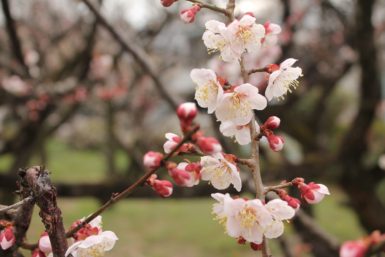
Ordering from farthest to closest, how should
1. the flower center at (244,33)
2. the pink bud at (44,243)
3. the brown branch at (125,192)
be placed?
1. the flower center at (244,33)
2. the pink bud at (44,243)
3. the brown branch at (125,192)

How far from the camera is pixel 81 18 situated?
5.84m

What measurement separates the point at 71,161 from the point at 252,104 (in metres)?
10.1

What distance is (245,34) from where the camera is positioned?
88cm

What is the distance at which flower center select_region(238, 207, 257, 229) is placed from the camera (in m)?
0.73

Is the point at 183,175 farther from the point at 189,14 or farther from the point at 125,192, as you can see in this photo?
the point at 189,14

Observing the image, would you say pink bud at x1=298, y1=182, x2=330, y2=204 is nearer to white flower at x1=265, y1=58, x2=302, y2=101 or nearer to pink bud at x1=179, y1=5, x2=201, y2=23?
white flower at x1=265, y1=58, x2=302, y2=101

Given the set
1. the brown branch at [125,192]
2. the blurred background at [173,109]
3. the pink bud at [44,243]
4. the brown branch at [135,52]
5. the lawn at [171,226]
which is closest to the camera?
the brown branch at [125,192]

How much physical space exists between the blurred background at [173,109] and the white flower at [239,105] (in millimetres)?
370

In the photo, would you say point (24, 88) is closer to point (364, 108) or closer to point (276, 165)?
point (276, 165)

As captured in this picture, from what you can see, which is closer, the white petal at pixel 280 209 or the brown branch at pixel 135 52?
the white petal at pixel 280 209

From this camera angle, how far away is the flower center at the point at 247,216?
0.73 m

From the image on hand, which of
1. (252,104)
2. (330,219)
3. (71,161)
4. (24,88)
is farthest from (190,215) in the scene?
(252,104)

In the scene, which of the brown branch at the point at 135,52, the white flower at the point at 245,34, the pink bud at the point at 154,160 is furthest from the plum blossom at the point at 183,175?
the brown branch at the point at 135,52

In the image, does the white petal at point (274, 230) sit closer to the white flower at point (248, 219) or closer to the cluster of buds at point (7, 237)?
the white flower at point (248, 219)
